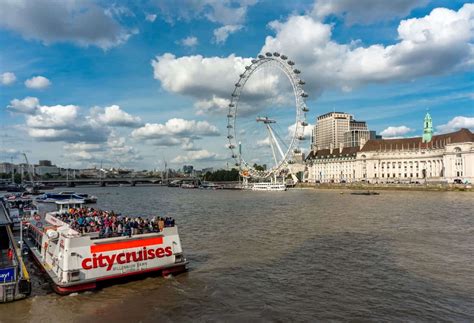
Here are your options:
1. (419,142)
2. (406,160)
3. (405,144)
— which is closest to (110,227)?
(406,160)

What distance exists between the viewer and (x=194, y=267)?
822 inches

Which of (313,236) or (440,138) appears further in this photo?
(440,138)

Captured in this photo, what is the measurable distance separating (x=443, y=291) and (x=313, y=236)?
47.2ft

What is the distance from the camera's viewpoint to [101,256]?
16.2m

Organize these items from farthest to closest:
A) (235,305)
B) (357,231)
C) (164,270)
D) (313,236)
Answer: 1. (357,231)
2. (313,236)
3. (164,270)
4. (235,305)

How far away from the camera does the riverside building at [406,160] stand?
4897 inches

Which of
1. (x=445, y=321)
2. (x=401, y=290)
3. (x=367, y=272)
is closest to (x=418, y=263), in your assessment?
(x=367, y=272)

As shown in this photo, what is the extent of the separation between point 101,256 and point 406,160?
150197mm

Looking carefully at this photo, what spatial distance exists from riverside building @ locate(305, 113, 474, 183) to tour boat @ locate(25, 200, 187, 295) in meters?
123

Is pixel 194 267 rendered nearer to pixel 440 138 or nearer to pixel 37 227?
pixel 37 227

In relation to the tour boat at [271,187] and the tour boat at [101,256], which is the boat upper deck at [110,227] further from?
the tour boat at [271,187]

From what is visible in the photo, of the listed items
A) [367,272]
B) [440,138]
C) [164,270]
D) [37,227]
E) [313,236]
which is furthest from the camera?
Result: [440,138]

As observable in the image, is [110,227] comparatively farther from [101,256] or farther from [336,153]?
[336,153]

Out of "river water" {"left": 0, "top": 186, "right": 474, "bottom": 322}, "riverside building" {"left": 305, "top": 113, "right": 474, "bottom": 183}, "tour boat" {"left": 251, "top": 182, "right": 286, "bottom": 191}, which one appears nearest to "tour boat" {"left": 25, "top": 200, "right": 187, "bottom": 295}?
"river water" {"left": 0, "top": 186, "right": 474, "bottom": 322}
